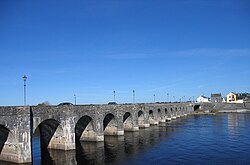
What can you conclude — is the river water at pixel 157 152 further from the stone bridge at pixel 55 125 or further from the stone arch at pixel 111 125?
the stone arch at pixel 111 125

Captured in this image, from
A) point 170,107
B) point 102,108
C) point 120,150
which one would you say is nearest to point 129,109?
point 102,108

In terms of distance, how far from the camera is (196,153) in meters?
44.5

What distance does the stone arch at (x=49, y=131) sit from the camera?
47688 mm

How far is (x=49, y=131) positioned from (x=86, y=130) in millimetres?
10485

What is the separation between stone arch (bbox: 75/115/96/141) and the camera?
56859mm

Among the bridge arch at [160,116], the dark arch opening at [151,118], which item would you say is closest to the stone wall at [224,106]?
the bridge arch at [160,116]

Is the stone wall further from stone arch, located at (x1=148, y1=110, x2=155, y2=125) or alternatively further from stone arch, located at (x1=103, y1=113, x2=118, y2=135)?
stone arch, located at (x1=103, y1=113, x2=118, y2=135)

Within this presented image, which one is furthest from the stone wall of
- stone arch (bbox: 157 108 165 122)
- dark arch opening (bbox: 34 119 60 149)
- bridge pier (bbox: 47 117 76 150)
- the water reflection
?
dark arch opening (bbox: 34 119 60 149)

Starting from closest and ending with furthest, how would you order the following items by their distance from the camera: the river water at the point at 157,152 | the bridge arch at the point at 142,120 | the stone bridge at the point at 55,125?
the stone bridge at the point at 55,125, the river water at the point at 157,152, the bridge arch at the point at 142,120

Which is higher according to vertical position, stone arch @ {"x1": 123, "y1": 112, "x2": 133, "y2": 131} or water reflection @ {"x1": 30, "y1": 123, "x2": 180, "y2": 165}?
stone arch @ {"x1": 123, "y1": 112, "x2": 133, "y2": 131}

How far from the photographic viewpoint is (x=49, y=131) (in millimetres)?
49250

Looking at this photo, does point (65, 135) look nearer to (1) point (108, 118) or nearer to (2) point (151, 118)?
(1) point (108, 118)

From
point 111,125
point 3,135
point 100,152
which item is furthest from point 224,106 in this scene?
point 3,135

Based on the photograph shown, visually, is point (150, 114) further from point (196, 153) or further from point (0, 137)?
point (0, 137)
